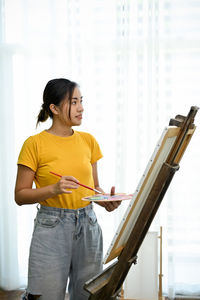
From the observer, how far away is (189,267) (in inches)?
124

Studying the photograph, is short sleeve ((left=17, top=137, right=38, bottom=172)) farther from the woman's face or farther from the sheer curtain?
the sheer curtain

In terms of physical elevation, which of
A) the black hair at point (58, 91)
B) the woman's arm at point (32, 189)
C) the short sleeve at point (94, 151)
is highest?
the black hair at point (58, 91)

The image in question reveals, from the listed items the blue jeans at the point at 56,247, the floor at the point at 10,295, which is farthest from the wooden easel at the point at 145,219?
the floor at the point at 10,295

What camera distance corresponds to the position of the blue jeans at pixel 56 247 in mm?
1737

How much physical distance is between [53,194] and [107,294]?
1.52 feet

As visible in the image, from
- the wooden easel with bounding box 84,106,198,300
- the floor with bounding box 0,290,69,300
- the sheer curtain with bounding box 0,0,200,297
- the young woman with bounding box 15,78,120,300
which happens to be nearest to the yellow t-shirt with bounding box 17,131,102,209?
the young woman with bounding box 15,78,120,300

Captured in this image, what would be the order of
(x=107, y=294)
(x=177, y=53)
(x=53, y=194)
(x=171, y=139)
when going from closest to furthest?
(x=171, y=139)
(x=107, y=294)
(x=53, y=194)
(x=177, y=53)

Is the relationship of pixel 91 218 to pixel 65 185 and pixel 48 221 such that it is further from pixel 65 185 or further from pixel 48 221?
pixel 65 185

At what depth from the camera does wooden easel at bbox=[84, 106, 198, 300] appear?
1.24 metres

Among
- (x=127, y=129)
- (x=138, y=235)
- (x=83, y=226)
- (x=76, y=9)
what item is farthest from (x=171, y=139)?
(x=76, y=9)

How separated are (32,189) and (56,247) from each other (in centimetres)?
27

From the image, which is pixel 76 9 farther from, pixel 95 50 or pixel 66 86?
pixel 66 86

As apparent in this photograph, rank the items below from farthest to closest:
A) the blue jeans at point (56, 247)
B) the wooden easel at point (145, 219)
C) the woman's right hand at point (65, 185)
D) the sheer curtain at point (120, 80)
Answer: the sheer curtain at point (120, 80)
the blue jeans at point (56, 247)
the woman's right hand at point (65, 185)
the wooden easel at point (145, 219)

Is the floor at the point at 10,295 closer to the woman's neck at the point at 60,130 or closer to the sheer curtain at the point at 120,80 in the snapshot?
the sheer curtain at the point at 120,80
